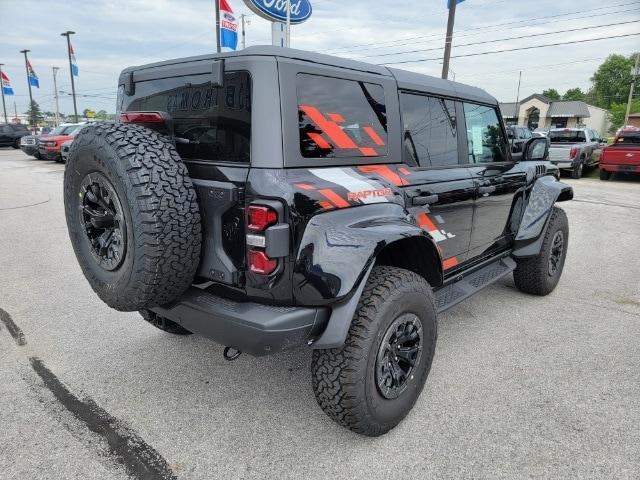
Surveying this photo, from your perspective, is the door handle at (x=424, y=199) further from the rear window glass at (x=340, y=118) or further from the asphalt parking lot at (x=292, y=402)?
the asphalt parking lot at (x=292, y=402)

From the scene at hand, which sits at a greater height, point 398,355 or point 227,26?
point 227,26

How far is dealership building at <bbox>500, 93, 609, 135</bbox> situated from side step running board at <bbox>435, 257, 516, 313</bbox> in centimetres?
6040

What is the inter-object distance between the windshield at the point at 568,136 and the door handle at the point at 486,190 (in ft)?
46.5

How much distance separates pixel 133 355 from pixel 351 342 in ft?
6.02

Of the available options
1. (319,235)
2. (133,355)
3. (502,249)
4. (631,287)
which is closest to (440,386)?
(319,235)

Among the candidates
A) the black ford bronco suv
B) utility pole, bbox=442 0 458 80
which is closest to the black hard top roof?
the black ford bronco suv

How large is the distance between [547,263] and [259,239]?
10.9ft

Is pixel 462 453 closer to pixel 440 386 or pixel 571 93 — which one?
pixel 440 386

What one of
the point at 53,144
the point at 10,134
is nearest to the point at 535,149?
the point at 53,144

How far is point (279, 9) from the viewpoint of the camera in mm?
11320

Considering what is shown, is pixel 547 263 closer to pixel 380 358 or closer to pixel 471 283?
pixel 471 283

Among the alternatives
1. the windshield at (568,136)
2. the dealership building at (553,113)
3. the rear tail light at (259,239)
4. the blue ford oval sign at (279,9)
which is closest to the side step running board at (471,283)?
the rear tail light at (259,239)

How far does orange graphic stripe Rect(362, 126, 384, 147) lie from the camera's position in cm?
247

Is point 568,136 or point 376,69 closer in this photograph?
point 376,69
